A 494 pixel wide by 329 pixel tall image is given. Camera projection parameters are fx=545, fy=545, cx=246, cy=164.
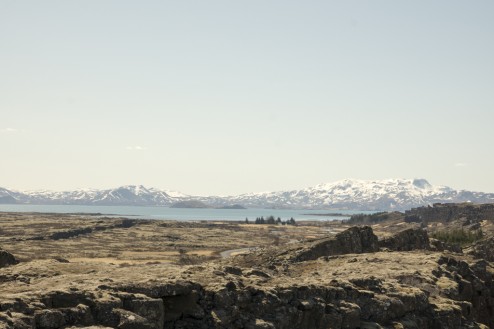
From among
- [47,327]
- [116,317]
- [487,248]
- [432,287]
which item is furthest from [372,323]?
[487,248]

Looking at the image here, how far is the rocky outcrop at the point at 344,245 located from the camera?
58.3 metres

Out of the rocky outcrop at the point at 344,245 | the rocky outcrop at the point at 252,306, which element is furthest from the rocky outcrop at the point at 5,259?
the rocky outcrop at the point at 344,245

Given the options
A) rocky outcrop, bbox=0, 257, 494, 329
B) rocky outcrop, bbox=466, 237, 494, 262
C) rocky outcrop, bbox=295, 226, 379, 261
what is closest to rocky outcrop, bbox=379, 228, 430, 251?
rocky outcrop, bbox=295, 226, 379, 261

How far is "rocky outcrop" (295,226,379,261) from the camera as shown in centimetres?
5831

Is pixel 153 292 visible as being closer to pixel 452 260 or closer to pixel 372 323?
pixel 372 323

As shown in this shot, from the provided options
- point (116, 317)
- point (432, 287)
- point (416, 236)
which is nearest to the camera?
point (116, 317)

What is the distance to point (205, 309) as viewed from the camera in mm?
29047

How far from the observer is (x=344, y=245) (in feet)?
207

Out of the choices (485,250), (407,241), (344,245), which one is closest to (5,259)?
(344,245)

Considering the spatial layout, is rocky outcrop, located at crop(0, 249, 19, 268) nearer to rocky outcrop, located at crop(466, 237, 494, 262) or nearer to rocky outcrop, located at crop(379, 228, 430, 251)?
rocky outcrop, located at crop(379, 228, 430, 251)

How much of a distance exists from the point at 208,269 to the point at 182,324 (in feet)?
18.5

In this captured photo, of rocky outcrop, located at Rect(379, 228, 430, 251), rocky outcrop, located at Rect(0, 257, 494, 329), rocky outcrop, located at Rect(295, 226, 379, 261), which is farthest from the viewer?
rocky outcrop, located at Rect(379, 228, 430, 251)

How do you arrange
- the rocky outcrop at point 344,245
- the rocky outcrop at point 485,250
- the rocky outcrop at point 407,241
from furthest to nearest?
the rocky outcrop at point 485,250, the rocky outcrop at point 407,241, the rocky outcrop at point 344,245

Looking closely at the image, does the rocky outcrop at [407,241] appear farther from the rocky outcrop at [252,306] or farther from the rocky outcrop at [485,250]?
the rocky outcrop at [252,306]
